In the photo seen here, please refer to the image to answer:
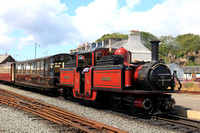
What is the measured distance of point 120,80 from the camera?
8.20 meters

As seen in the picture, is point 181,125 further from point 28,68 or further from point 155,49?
point 28,68

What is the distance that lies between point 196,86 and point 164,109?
1429 centimetres

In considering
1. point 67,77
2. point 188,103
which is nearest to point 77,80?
point 67,77

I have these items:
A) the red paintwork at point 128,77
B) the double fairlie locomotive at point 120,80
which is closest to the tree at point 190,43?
the double fairlie locomotive at point 120,80

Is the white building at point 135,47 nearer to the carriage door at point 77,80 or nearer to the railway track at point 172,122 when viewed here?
the carriage door at point 77,80

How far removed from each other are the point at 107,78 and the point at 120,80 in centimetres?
85

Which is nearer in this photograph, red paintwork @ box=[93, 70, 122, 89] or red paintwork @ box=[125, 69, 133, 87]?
red paintwork @ box=[125, 69, 133, 87]

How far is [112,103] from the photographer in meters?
9.59

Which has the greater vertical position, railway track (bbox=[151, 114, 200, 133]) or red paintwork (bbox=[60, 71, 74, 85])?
red paintwork (bbox=[60, 71, 74, 85])

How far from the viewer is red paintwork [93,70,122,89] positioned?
8.36m

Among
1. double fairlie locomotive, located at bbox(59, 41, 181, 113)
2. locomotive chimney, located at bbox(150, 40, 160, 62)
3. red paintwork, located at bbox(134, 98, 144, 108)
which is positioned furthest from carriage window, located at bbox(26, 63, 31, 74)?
locomotive chimney, located at bbox(150, 40, 160, 62)

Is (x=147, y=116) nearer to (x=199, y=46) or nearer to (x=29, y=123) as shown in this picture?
(x=29, y=123)

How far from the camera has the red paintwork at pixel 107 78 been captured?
329 inches

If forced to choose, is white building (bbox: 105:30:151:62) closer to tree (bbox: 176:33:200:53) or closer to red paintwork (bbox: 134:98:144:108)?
red paintwork (bbox: 134:98:144:108)
